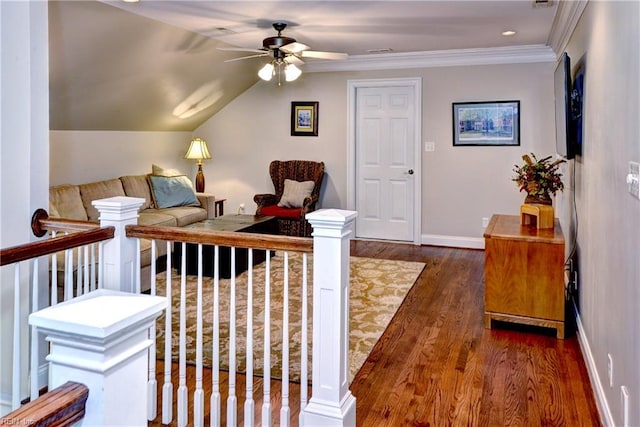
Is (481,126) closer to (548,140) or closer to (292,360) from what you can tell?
(548,140)

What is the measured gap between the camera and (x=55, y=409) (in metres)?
0.70

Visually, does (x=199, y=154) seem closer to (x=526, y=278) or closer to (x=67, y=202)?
(x=67, y=202)

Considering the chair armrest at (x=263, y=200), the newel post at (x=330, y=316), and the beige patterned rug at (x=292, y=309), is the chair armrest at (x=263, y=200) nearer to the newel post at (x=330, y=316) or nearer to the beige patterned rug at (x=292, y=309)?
the beige patterned rug at (x=292, y=309)

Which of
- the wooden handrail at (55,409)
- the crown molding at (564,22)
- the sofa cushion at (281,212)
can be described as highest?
the crown molding at (564,22)

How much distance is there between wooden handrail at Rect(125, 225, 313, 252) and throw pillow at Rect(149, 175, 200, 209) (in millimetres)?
3815

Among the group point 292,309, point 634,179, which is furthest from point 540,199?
point 634,179

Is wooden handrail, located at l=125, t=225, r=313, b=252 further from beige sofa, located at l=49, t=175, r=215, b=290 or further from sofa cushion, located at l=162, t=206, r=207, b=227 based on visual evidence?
sofa cushion, located at l=162, t=206, r=207, b=227

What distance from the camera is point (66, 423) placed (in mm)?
713

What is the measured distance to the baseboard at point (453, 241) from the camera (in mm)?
6156

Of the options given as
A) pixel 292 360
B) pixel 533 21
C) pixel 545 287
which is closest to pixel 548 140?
pixel 533 21

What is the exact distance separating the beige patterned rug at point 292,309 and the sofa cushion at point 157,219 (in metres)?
0.55

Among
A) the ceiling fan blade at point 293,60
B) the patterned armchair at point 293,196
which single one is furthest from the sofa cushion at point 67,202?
the ceiling fan blade at point 293,60

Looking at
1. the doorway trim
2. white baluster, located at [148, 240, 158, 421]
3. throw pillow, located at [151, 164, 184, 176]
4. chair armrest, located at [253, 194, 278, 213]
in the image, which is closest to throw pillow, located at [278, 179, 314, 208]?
chair armrest, located at [253, 194, 278, 213]

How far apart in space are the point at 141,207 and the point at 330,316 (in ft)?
12.9
